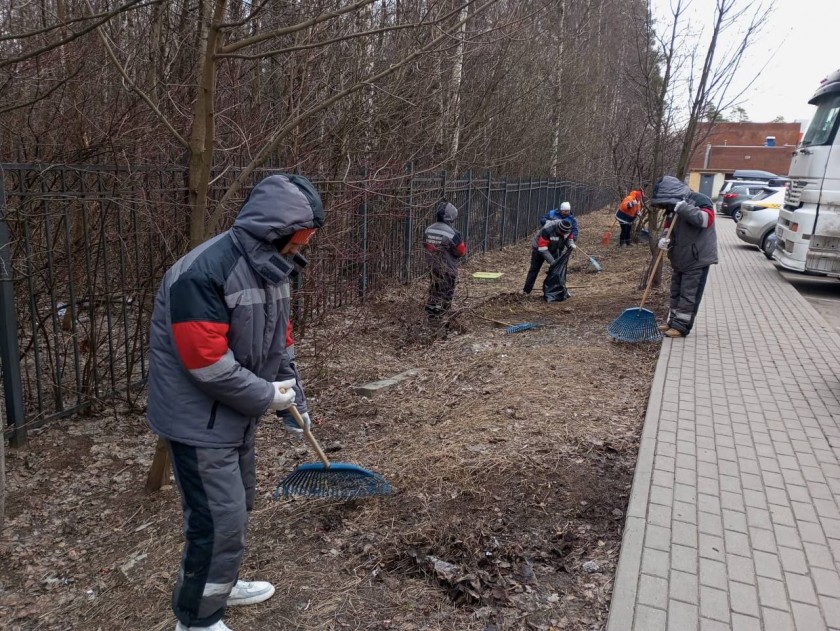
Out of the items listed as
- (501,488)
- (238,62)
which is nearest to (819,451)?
(501,488)

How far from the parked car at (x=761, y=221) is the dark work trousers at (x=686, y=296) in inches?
393

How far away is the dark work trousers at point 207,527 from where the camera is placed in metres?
2.39

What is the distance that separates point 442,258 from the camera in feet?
27.7

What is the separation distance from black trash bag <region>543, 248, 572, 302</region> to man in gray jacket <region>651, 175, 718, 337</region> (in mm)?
2444

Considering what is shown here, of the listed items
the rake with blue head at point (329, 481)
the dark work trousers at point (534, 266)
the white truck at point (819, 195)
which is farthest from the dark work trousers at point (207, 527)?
the white truck at point (819, 195)

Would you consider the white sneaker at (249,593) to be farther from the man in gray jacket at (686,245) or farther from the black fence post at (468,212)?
the black fence post at (468,212)

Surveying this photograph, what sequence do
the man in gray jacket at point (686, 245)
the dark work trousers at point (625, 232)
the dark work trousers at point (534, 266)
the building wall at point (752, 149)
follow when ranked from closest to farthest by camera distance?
the man in gray jacket at point (686, 245) < the dark work trousers at point (534, 266) < the dark work trousers at point (625, 232) < the building wall at point (752, 149)

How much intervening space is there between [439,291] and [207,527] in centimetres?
643

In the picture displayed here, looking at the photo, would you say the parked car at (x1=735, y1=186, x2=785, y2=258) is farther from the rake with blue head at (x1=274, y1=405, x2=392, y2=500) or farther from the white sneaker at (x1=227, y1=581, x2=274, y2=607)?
the white sneaker at (x1=227, y1=581, x2=274, y2=607)

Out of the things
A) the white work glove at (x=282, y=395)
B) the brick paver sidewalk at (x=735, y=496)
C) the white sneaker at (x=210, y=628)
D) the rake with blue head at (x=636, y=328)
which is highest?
the white work glove at (x=282, y=395)

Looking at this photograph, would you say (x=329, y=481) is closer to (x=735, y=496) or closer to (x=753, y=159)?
(x=735, y=496)

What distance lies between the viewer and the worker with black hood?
8.43 m

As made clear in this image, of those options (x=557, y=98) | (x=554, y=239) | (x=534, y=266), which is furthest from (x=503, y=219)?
(x=554, y=239)

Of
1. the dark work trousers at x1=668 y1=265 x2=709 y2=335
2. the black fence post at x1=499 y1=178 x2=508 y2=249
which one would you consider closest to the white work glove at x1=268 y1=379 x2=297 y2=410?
the dark work trousers at x1=668 y1=265 x2=709 y2=335
